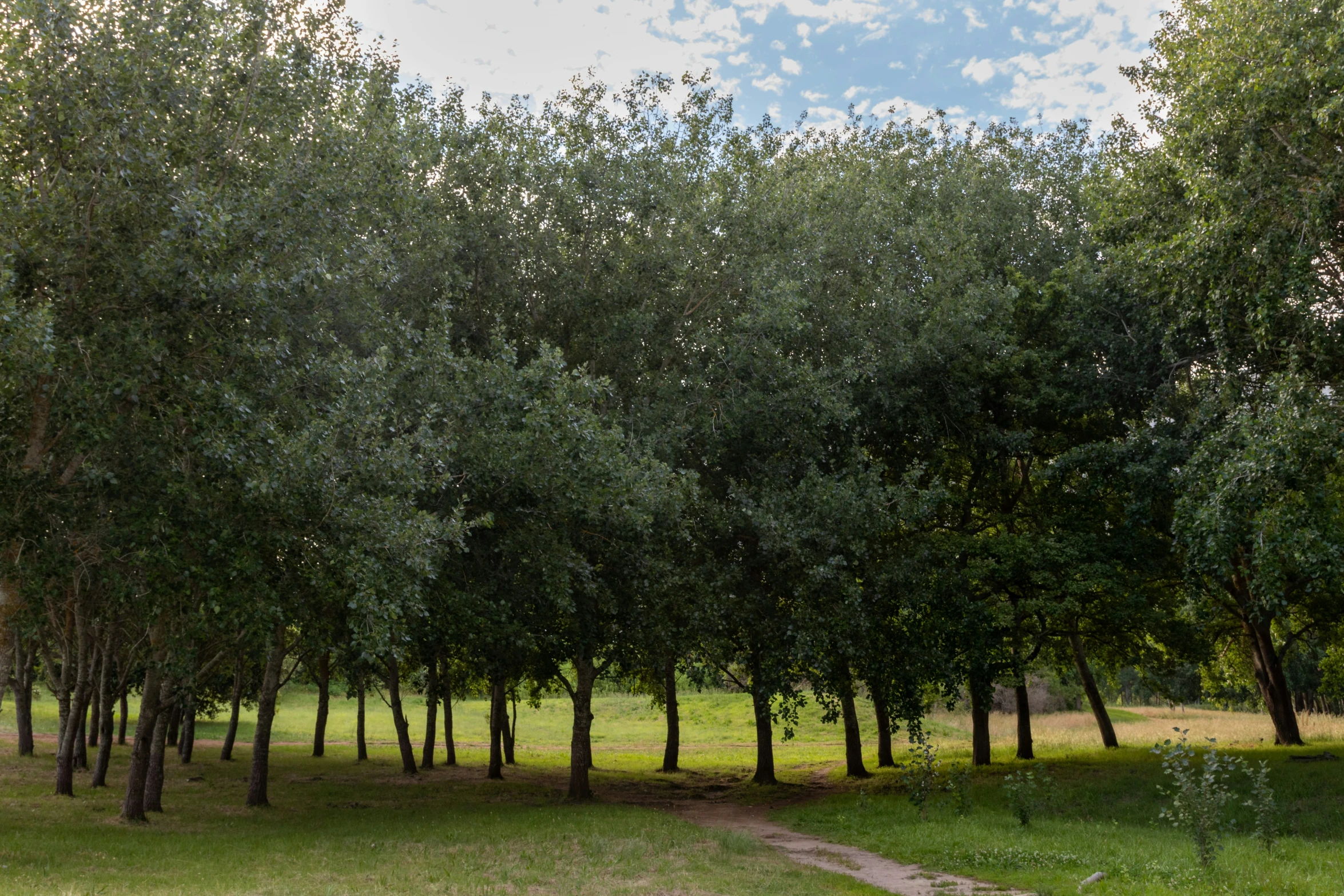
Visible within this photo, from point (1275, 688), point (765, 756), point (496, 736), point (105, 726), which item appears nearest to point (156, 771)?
point (105, 726)

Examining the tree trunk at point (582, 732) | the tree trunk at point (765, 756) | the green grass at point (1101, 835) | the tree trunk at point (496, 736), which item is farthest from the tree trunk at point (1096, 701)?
the tree trunk at point (496, 736)

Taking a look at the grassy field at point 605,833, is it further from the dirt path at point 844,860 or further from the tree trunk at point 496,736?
the tree trunk at point 496,736

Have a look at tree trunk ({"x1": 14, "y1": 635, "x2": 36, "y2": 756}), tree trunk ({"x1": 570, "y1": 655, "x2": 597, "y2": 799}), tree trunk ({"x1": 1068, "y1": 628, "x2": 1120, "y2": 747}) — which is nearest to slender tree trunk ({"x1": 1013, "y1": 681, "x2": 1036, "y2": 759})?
tree trunk ({"x1": 1068, "y1": 628, "x2": 1120, "y2": 747})

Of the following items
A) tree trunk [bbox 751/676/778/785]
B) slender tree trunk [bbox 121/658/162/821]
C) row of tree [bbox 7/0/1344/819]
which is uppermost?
row of tree [bbox 7/0/1344/819]

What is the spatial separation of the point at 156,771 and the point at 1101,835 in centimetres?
1886

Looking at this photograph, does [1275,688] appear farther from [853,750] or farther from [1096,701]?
[853,750]

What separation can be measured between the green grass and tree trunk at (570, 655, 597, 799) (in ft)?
16.4

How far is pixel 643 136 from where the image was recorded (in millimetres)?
22484

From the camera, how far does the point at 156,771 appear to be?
20.0 m

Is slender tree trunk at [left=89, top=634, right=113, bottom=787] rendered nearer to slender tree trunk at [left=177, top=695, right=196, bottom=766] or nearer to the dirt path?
slender tree trunk at [left=177, top=695, right=196, bottom=766]

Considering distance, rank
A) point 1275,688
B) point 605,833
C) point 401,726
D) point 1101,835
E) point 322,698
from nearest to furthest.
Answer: point 1101,835 → point 605,833 → point 1275,688 → point 401,726 → point 322,698

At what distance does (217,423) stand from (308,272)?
2605 mm

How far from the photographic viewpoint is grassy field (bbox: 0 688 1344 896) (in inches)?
467

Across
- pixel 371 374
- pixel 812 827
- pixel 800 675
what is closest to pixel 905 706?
pixel 800 675
